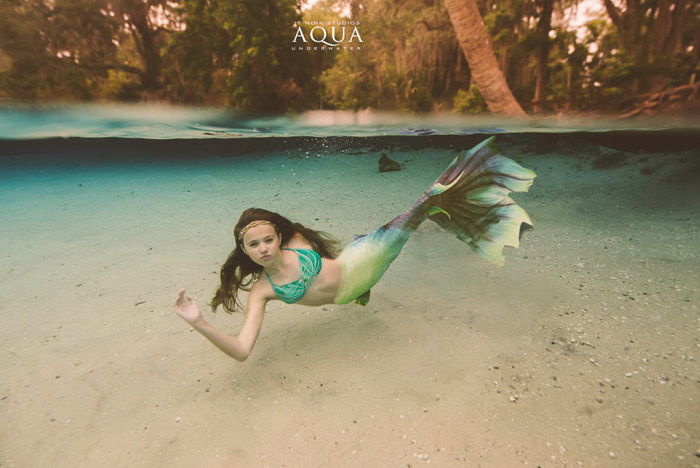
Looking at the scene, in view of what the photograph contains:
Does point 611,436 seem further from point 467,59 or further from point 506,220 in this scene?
point 467,59

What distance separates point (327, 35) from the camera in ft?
13.8

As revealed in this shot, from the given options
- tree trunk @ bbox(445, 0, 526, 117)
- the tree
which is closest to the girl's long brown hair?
tree trunk @ bbox(445, 0, 526, 117)

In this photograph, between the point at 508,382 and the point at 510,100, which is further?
the point at 510,100

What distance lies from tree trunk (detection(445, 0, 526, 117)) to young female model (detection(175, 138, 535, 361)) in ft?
9.98

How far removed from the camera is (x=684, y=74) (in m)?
4.95

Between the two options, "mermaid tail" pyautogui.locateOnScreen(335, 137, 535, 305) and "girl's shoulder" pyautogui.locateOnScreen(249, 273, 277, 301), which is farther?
"mermaid tail" pyautogui.locateOnScreen(335, 137, 535, 305)

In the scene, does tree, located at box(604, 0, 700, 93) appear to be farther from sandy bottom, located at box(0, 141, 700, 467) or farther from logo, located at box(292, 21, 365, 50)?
logo, located at box(292, 21, 365, 50)

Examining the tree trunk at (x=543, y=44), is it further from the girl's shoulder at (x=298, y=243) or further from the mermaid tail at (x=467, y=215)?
the girl's shoulder at (x=298, y=243)

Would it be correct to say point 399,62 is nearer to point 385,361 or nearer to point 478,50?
point 478,50

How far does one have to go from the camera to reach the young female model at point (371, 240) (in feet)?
7.18

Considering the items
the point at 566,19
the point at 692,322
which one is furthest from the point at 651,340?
the point at 566,19

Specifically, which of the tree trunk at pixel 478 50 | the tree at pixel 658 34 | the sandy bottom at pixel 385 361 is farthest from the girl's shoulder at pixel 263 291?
the tree at pixel 658 34

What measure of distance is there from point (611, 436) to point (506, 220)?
4.74 feet

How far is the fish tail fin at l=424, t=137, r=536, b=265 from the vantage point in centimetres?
251
